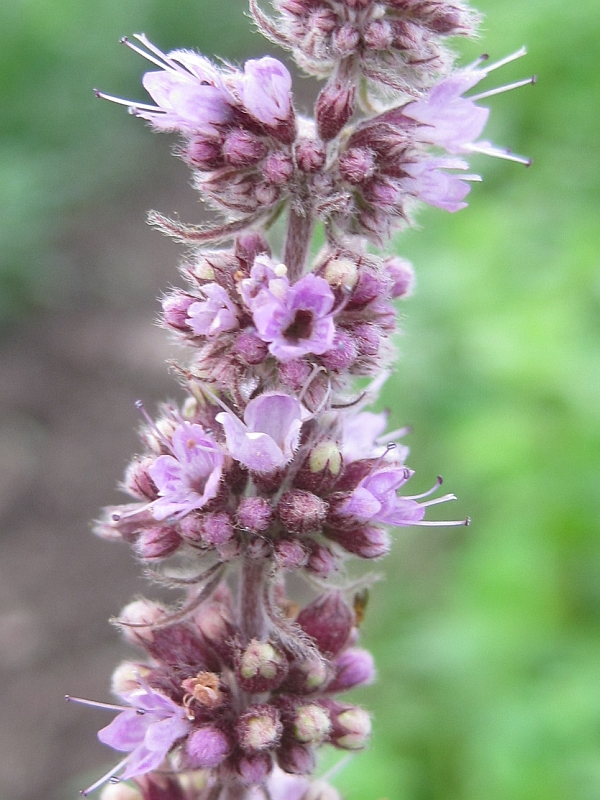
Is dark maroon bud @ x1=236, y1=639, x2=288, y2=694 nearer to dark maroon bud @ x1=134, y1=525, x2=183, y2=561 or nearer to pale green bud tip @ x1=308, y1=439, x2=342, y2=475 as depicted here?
dark maroon bud @ x1=134, y1=525, x2=183, y2=561

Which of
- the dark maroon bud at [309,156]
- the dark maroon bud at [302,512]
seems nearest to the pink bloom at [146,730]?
the dark maroon bud at [302,512]

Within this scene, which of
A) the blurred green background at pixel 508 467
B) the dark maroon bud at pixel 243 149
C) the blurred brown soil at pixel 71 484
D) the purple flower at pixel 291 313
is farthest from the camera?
the blurred brown soil at pixel 71 484

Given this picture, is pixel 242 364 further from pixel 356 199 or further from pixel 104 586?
pixel 104 586

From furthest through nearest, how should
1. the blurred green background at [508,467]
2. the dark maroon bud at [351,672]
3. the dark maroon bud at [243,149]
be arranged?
the blurred green background at [508,467]
the dark maroon bud at [351,672]
the dark maroon bud at [243,149]

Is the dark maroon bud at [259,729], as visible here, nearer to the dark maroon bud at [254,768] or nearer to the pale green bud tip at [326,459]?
the dark maroon bud at [254,768]

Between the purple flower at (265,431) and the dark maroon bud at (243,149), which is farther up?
the dark maroon bud at (243,149)

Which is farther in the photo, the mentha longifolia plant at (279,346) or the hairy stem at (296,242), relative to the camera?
the hairy stem at (296,242)

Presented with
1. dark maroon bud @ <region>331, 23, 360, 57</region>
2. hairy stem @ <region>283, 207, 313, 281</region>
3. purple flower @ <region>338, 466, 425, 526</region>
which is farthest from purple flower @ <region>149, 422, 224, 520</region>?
dark maroon bud @ <region>331, 23, 360, 57</region>

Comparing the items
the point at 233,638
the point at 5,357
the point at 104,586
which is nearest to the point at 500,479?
the point at 233,638
